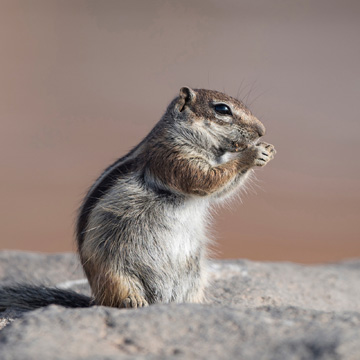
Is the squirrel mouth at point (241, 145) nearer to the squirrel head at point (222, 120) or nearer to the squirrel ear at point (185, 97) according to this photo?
the squirrel head at point (222, 120)

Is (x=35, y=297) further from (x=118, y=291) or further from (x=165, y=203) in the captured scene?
(x=165, y=203)

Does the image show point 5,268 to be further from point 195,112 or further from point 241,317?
point 241,317

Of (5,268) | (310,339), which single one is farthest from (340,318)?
(5,268)

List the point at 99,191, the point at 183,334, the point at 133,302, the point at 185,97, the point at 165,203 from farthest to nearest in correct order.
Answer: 1. the point at 185,97
2. the point at 99,191
3. the point at 165,203
4. the point at 133,302
5. the point at 183,334

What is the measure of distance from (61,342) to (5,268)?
409cm

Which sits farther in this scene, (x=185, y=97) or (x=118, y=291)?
(x=185, y=97)

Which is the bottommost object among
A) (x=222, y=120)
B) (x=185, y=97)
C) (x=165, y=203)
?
(x=165, y=203)

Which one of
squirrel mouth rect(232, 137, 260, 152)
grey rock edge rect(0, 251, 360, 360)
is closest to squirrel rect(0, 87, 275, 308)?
squirrel mouth rect(232, 137, 260, 152)

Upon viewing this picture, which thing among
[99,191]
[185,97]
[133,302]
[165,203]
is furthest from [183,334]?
[185,97]

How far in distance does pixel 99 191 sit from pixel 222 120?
108cm

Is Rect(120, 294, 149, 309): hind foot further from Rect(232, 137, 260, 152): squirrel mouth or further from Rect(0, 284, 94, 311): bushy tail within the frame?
Rect(232, 137, 260, 152): squirrel mouth

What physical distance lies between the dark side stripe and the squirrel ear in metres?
0.58

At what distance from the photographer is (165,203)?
436 cm

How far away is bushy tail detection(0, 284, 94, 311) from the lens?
4.59m
